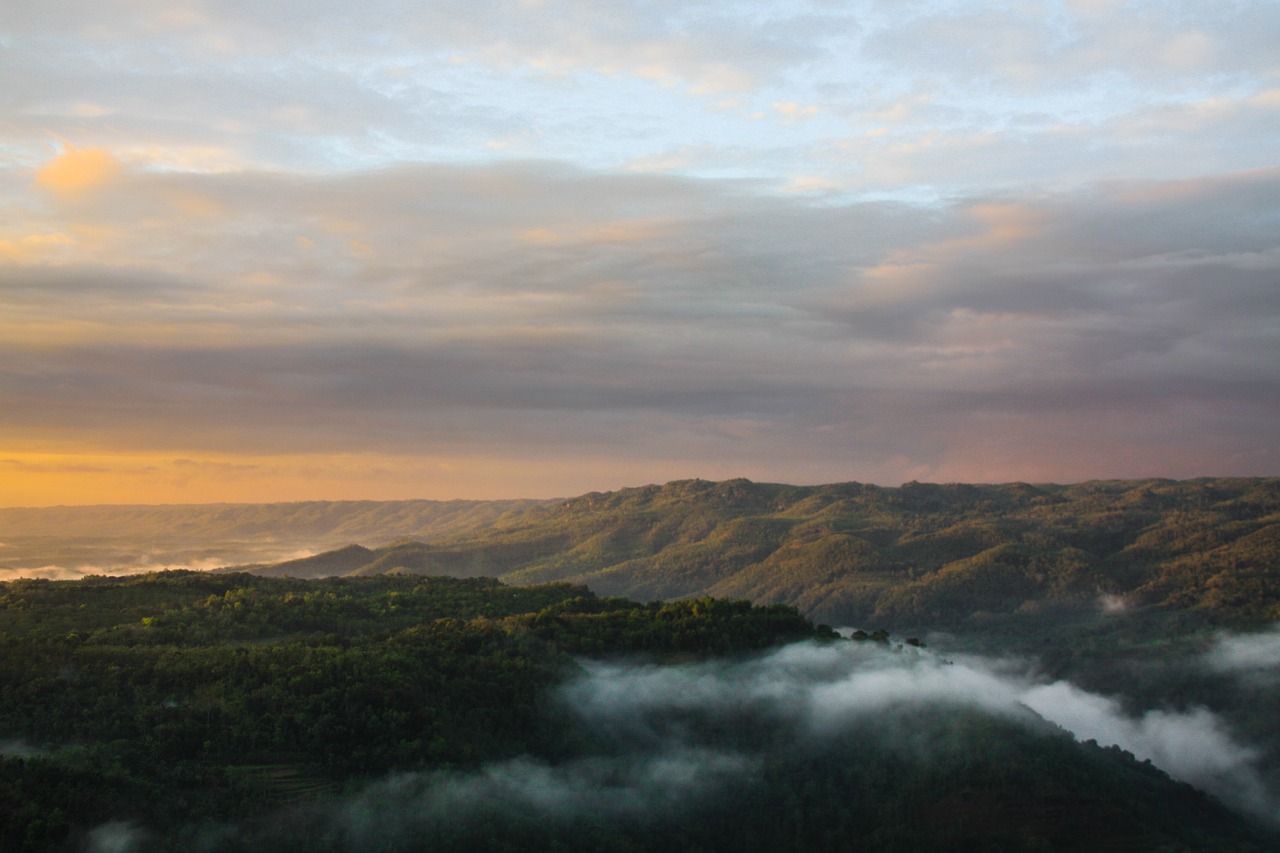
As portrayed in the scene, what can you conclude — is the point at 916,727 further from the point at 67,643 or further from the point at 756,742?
the point at 67,643

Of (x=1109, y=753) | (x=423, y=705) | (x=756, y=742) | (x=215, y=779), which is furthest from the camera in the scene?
(x=1109, y=753)

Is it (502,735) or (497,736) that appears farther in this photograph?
(502,735)

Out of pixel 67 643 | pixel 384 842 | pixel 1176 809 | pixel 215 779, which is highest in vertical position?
pixel 67 643

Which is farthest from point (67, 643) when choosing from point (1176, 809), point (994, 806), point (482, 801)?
point (1176, 809)

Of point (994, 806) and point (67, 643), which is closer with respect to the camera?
point (67, 643)

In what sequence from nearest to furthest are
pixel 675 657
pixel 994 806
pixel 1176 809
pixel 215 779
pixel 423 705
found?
pixel 215 779, pixel 423 705, pixel 994 806, pixel 675 657, pixel 1176 809

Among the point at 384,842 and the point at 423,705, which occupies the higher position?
the point at 423,705

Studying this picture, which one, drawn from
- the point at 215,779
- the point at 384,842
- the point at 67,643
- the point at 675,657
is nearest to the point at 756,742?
the point at 675,657

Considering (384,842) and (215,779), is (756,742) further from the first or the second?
(215,779)
